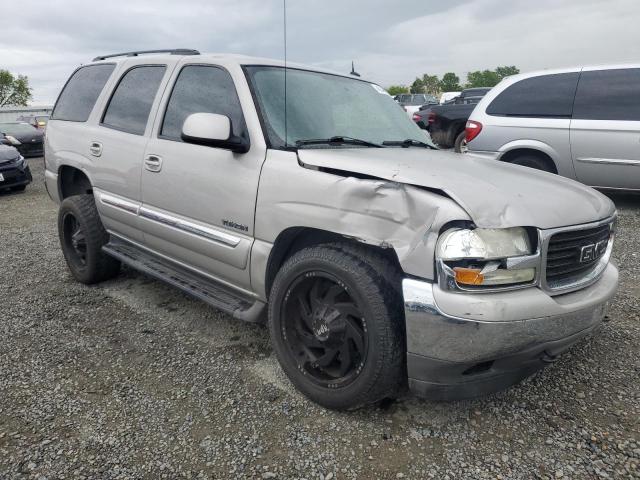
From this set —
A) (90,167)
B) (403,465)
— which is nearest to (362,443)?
(403,465)

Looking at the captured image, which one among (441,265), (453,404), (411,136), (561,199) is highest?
(411,136)

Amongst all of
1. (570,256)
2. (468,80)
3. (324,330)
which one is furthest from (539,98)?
(468,80)

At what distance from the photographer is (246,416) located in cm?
245

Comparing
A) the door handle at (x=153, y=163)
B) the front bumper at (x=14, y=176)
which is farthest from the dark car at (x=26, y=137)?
the door handle at (x=153, y=163)

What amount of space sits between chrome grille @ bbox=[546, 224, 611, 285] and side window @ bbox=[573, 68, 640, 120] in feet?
15.0

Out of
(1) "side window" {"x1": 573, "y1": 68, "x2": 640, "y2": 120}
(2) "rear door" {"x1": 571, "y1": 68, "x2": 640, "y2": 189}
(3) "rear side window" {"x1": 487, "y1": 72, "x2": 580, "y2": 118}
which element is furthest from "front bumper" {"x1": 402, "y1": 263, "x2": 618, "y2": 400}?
(3) "rear side window" {"x1": 487, "y1": 72, "x2": 580, "y2": 118}

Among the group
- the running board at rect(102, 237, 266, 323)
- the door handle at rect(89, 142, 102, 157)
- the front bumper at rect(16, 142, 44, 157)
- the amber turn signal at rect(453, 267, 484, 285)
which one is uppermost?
the door handle at rect(89, 142, 102, 157)

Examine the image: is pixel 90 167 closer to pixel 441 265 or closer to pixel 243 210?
pixel 243 210

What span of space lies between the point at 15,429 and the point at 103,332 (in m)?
1.06

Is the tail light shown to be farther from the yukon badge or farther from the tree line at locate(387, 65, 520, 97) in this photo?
the tree line at locate(387, 65, 520, 97)

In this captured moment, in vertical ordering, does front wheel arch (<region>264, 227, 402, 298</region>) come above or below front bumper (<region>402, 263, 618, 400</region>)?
above

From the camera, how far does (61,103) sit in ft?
15.0

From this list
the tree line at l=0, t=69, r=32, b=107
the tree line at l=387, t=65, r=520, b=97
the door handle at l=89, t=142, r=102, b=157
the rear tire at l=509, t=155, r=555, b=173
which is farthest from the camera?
the tree line at l=387, t=65, r=520, b=97

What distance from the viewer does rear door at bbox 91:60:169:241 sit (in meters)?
3.51
